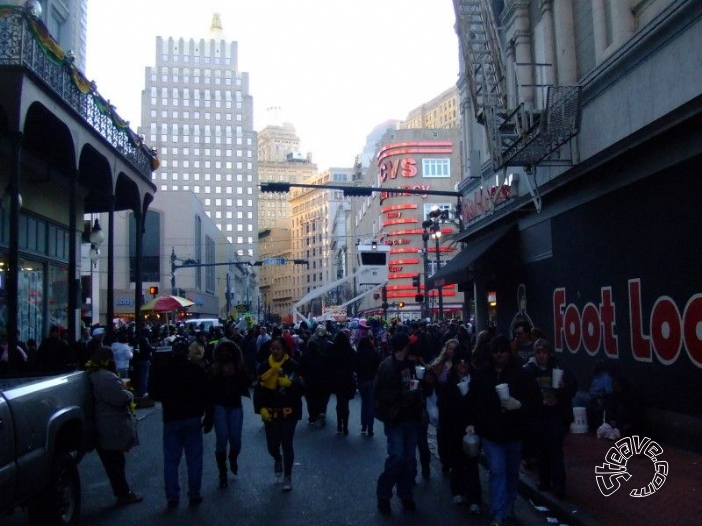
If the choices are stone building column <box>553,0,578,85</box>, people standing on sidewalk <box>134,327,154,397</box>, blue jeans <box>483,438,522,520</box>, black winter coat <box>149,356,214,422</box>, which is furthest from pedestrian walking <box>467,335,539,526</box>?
people standing on sidewalk <box>134,327,154,397</box>

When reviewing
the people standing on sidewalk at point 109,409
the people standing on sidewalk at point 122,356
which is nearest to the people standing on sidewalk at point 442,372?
the people standing on sidewalk at point 109,409

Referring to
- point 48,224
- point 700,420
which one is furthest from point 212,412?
point 48,224

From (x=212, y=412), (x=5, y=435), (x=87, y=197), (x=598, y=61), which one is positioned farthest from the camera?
(x=87, y=197)

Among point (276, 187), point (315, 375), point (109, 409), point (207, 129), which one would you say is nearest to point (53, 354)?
point (315, 375)

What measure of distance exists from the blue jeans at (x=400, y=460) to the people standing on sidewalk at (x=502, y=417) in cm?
92

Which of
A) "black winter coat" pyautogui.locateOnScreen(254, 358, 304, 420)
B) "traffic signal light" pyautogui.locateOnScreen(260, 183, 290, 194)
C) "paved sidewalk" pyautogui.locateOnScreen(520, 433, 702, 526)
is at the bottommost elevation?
"paved sidewalk" pyautogui.locateOnScreen(520, 433, 702, 526)

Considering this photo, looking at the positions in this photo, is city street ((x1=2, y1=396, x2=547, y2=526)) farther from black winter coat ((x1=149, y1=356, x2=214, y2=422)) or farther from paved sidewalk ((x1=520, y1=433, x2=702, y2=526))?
black winter coat ((x1=149, y1=356, x2=214, y2=422))

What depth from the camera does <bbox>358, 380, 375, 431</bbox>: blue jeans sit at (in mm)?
12383

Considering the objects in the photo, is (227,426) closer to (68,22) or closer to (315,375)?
(315,375)

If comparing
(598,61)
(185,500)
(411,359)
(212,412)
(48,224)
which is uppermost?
(598,61)

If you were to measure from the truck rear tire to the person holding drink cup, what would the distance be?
4552mm

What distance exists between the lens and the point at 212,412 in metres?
8.56

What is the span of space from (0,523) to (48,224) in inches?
605

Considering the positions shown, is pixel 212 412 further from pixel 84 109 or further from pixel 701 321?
pixel 84 109
